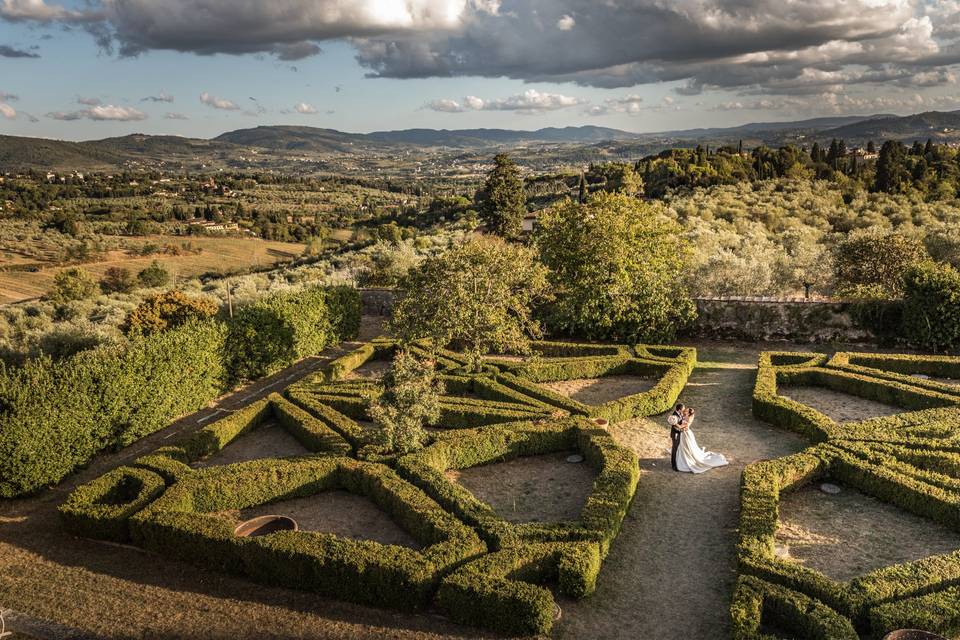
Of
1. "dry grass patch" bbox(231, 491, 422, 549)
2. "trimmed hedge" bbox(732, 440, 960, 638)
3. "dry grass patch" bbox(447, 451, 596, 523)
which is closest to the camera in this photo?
"trimmed hedge" bbox(732, 440, 960, 638)

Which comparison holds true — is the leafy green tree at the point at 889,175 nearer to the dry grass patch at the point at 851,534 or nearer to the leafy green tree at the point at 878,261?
the leafy green tree at the point at 878,261

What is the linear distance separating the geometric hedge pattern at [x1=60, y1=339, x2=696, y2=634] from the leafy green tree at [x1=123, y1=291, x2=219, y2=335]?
31.7 ft

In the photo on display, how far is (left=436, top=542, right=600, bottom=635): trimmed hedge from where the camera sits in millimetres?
9898

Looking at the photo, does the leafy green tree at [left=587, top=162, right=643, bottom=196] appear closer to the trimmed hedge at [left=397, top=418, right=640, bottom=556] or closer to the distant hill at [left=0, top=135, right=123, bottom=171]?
the trimmed hedge at [left=397, top=418, right=640, bottom=556]

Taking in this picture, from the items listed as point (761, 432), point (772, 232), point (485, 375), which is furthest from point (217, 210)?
point (761, 432)

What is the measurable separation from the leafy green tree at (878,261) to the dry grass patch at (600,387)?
1587 cm

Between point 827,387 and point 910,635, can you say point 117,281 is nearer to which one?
point 827,387

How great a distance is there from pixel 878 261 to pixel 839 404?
1629 cm

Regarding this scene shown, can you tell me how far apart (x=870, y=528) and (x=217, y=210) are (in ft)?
301

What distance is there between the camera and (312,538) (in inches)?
461

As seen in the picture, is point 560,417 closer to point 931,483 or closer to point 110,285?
point 931,483

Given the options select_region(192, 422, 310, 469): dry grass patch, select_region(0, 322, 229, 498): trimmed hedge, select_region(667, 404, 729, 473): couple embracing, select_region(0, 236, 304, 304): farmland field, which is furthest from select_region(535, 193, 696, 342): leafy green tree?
select_region(0, 236, 304, 304): farmland field

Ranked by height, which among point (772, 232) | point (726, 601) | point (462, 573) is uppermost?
point (772, 232)

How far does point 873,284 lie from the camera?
33.1m
